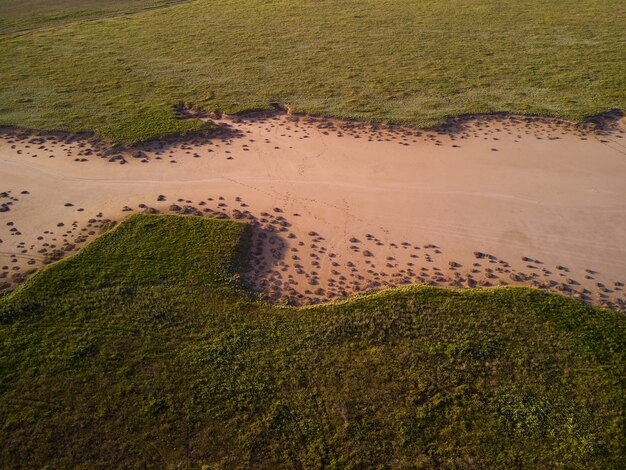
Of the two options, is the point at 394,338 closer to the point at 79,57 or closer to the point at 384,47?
the point at 384,47

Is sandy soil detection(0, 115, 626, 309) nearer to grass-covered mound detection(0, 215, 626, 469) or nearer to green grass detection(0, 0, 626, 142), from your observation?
grass-covered mound detection(0, 215, 626, 469)

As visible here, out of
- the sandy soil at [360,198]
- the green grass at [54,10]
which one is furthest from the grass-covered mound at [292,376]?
the green grass at [54,10]

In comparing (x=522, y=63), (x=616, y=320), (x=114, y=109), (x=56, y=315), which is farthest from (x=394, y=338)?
(x=522, y=63)

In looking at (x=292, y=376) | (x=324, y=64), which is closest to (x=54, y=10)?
(x=324, y=64)

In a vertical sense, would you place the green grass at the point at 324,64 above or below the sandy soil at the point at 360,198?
above

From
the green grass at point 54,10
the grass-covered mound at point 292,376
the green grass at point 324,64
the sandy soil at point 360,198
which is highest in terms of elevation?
the green grass at point 54,10

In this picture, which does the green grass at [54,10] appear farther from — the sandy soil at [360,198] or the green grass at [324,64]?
the sandy soil at [360,198]

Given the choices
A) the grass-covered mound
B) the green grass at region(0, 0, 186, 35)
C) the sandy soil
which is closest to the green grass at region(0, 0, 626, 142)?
the sandy soil
